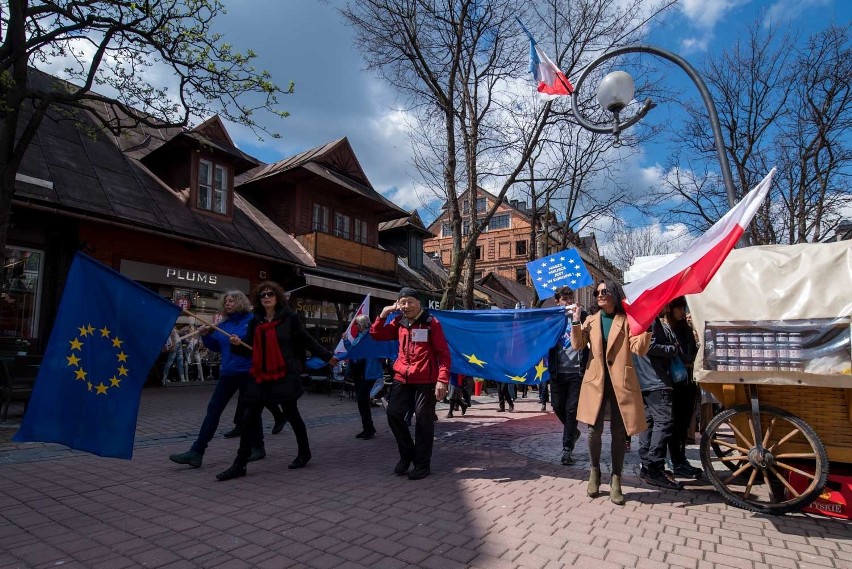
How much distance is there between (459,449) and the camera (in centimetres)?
669

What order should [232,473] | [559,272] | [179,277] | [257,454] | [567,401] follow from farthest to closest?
[179,277], [559,272], [567,401], [257,454], [232,473]

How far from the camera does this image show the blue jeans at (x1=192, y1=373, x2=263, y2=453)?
5.26m

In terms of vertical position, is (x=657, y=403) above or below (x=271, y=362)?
below

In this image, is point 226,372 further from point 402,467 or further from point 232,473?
point 402,467

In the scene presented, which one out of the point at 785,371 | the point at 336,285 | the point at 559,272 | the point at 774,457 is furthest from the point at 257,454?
the point at 336,285

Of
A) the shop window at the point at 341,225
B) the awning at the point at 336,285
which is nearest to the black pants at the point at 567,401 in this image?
the awning at the point at 336,285

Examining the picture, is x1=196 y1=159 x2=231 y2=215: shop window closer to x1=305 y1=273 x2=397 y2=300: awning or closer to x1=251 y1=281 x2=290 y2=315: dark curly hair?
x1=305 y1=273 x2=397 y2=300: awning

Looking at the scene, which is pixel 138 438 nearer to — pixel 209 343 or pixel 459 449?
pixel 209 343

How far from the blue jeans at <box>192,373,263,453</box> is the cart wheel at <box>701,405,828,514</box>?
4.48 m

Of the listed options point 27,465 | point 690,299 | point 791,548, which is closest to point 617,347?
point 690,299

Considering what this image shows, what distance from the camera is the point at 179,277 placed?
13.4 meters

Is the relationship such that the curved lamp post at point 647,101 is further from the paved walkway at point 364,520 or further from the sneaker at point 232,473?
the sneaker at point 232,473

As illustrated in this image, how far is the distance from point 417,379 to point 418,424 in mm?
467

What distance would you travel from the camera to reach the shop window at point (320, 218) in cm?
1874
